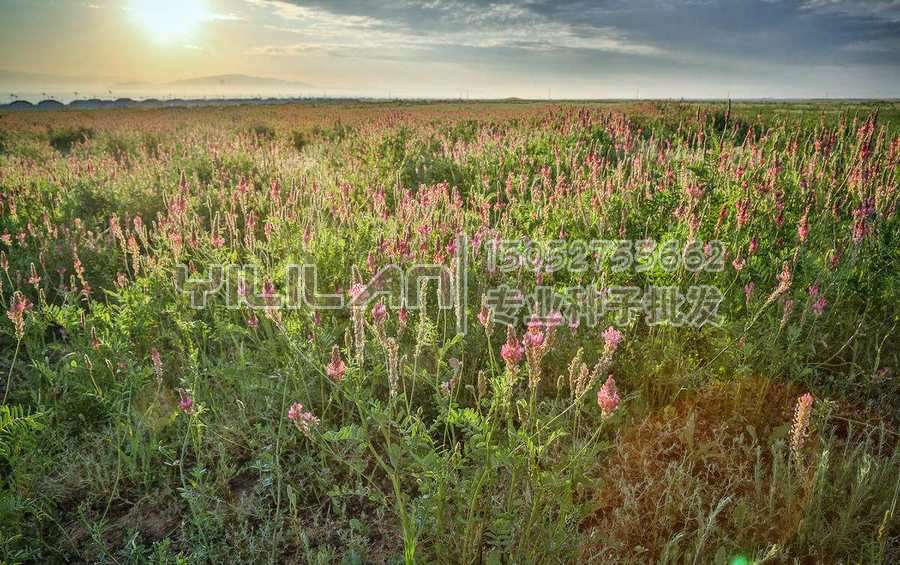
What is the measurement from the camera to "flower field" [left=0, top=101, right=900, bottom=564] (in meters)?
1.97

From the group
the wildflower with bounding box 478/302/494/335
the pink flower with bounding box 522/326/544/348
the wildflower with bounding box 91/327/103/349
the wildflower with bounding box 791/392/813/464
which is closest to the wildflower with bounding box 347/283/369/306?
the wildflower with bounding box 478/302/494/335

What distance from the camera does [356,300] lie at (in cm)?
181

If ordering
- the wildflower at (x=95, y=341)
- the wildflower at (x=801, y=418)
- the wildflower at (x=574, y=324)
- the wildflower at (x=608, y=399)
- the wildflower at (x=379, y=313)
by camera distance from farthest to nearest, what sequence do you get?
1. the wildflower at (x=95, y=341)
2. the wildflower at (x=574, y=324)
3. the wildflower at (x=379, y=313)
4. the wildflower at (x=801, y=418)
5. the wildflower at (x=608, y=399)

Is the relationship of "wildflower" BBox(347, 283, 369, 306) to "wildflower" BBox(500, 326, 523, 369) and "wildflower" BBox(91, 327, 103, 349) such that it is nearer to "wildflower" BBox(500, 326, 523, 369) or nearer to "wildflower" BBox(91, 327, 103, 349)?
"wildflower" BBox(500, 326, 523, 369)

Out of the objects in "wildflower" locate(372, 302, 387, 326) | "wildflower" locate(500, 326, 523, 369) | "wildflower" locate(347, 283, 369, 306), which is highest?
"wildflower" locate(347, 283, 369, 306)

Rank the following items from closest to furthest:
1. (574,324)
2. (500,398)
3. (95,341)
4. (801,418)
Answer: (801,418)
(500,398)
(574,324)
(95,341)

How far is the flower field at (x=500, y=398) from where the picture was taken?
6.48ft

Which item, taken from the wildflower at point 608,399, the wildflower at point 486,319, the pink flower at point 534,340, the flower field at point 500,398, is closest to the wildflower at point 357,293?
the flower field at point 500,398

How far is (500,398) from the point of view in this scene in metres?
1.99

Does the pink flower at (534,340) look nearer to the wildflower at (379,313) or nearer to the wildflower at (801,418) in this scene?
the wildflower at (379,313)

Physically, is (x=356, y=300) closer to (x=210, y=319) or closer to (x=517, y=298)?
(x=517, y=298)

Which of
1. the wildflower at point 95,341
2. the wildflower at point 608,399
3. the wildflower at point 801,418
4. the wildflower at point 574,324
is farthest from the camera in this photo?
the wildflower at point 95,341


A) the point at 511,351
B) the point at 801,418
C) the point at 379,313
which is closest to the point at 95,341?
the point at 379,313

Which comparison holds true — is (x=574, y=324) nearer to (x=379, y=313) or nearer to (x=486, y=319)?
(x=486, y=319)
